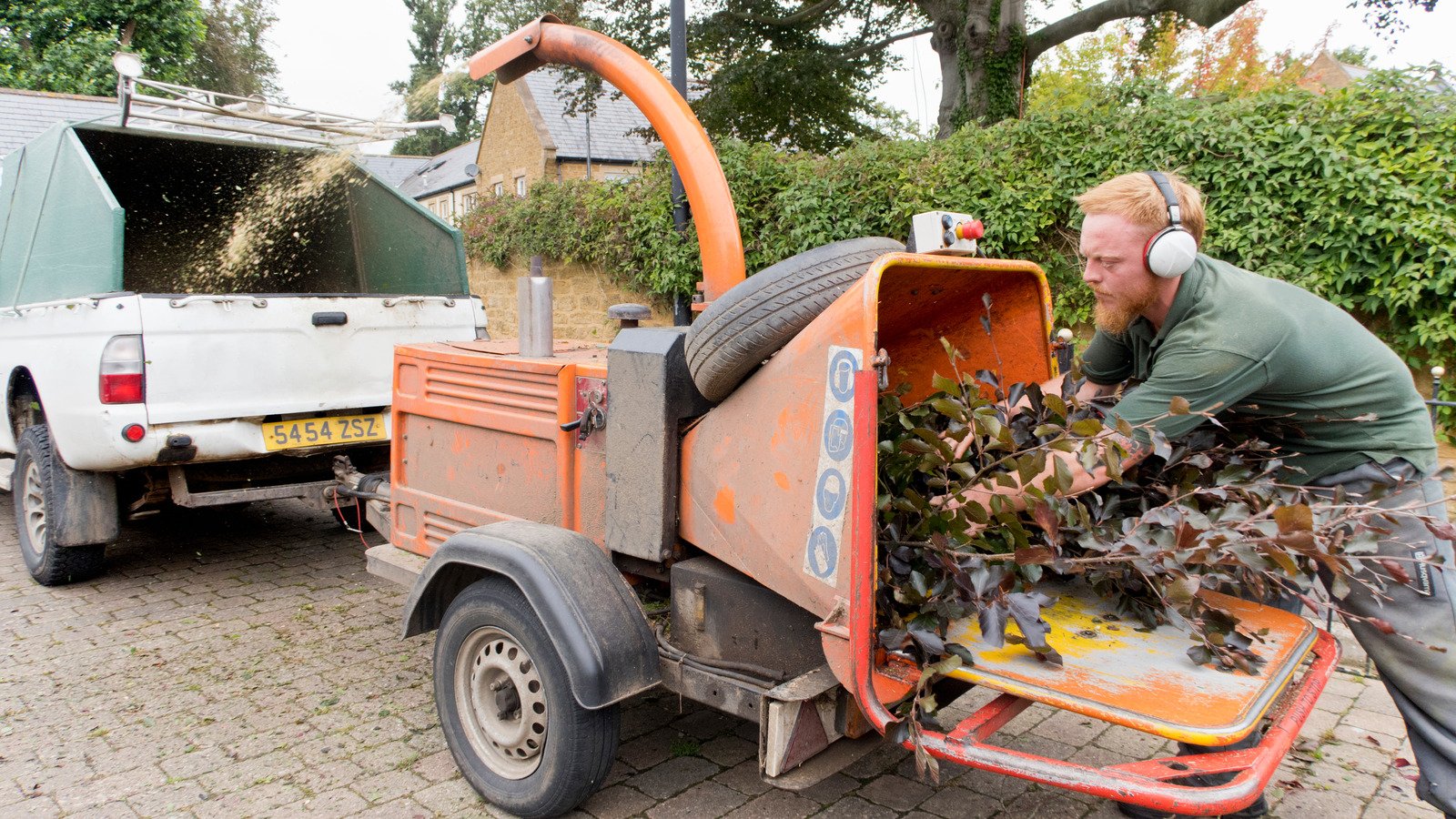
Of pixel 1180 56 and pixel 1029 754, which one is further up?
pixel 1180 56

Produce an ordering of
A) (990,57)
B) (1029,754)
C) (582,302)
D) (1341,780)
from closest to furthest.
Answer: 1. (1029,754)
2. (1341,780)
3. (990,57)
4. (582,302)

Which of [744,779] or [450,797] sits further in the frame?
[744,779]

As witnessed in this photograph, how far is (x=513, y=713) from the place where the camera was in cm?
295

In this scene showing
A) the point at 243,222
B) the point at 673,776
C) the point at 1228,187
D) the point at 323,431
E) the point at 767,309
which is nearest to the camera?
the point at 767,309

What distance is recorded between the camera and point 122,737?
3463 millimetres

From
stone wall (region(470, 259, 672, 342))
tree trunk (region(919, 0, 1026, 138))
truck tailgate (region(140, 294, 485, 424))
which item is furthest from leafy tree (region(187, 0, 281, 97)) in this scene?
truck tailgate (region(140, 294, 485, 424))

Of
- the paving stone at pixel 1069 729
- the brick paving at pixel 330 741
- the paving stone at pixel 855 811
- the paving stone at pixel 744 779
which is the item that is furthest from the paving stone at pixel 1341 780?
the paving stone at pixel 744 779

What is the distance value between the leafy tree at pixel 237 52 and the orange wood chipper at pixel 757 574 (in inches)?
1373

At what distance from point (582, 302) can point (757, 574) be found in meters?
10.5

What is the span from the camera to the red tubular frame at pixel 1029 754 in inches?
71.2

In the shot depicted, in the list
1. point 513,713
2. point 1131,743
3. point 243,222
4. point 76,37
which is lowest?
point 1131,743

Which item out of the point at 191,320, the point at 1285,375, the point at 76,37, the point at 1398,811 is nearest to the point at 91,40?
the point at 76,37

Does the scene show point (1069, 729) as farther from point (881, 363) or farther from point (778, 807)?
point (881, 363)

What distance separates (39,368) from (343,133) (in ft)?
7.09
